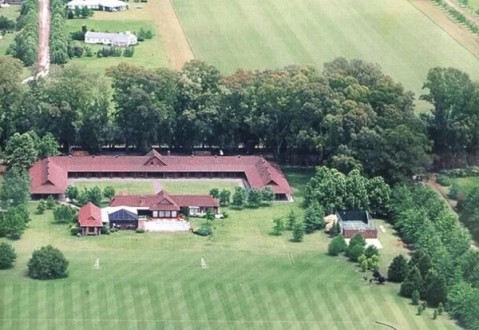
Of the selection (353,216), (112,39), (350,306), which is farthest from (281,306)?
(112,39)

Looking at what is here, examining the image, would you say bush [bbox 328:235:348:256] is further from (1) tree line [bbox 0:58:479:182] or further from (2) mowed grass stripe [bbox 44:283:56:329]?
(2) mowed grass stripe [bbox 44:283:56:329]

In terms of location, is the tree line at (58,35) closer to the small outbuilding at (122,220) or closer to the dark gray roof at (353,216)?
the small outbuilding at (122,220)

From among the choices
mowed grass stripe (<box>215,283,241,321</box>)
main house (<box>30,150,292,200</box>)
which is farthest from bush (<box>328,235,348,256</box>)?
main house (<box>30,150,292,200</box>)

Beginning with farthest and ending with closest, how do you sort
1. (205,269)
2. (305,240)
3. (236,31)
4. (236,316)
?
(236,31) < (305,240) < (205,269) < (236,316)

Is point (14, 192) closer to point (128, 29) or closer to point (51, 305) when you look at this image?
point (51, 305)

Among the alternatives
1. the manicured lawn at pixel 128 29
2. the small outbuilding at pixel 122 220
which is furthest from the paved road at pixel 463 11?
the small outbuilding at pixel 122 220

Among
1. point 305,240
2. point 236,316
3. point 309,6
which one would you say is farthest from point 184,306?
point 309,6

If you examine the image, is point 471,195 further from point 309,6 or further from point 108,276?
point 309,6
